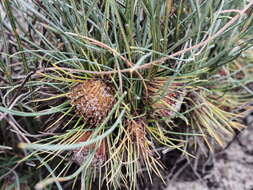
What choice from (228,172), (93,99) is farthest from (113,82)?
(228,172)

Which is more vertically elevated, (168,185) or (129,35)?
(129,35)

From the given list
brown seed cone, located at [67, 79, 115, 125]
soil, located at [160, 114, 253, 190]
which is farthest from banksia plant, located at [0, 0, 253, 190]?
soil, located at [160, 114, 253, 190]

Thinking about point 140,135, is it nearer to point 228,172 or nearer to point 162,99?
point 162,99

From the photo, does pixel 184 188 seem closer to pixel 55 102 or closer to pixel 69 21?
pixel 55 102

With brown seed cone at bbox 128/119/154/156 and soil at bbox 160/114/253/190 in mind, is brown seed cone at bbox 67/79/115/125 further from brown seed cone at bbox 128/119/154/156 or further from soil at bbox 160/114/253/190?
soil at bbox 160/114/253/190

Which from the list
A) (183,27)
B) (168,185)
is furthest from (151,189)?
(183,27)

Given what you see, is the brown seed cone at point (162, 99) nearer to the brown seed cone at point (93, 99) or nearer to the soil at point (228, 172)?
the brown seed cone at point (93, 99)
